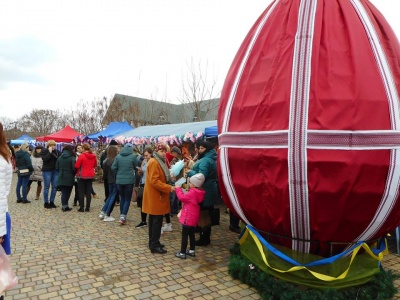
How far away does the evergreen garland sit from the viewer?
359 cm

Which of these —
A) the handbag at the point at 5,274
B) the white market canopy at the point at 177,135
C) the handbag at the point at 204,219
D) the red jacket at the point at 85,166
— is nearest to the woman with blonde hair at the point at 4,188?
the handbag at the point at 5,274

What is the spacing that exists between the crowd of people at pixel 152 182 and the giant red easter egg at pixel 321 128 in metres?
1.58

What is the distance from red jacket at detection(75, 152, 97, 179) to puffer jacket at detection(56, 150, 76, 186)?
0.19m

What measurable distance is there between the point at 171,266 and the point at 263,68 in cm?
323

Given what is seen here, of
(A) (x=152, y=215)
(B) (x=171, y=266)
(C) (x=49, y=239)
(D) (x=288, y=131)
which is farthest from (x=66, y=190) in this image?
(D) (x=288, y=131)

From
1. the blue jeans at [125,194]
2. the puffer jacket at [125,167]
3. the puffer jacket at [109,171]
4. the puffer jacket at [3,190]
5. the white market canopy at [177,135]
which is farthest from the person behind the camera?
the white market canopy at [177,135]

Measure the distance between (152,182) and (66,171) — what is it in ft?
14.2

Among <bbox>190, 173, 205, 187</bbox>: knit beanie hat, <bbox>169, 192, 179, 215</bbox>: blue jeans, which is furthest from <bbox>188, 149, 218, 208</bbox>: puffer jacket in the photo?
<bbox>169, 192, 179, 215</bbox>: blue jeans

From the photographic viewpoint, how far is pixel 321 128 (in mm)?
3324

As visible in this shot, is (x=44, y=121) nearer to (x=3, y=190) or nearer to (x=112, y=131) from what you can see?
(x=112, y=131)

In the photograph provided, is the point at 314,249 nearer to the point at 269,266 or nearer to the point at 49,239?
the point at 269,266

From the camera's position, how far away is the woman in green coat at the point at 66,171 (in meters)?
8.59

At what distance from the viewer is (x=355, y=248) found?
366 centimetres

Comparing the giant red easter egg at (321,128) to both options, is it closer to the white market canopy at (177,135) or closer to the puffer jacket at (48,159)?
the white market canopy at (177,135)
